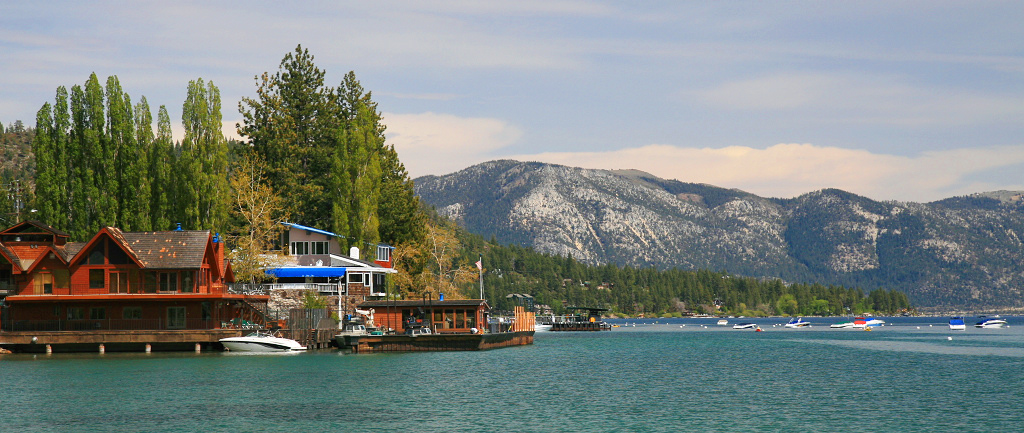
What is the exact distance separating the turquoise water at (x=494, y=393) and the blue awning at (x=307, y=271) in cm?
1607

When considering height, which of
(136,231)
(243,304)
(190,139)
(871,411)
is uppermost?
(190,139)

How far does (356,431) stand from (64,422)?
1330cm

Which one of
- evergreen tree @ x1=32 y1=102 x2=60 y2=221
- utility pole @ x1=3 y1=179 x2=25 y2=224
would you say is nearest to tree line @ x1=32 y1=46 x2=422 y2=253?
evergreen tree @ x1=32 y1=102 x2=60 y2=221

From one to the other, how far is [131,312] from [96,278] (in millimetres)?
4027

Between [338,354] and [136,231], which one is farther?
[136,231]

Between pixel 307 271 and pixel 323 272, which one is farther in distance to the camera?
pixel 307 271

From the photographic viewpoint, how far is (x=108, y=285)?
7794 centimetres

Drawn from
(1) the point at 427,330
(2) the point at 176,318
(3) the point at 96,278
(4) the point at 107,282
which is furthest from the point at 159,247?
(1) the point at 427,330

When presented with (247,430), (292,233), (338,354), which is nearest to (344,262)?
(292,233)

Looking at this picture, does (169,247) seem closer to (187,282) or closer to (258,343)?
(187,282)

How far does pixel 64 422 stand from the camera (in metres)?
40.8

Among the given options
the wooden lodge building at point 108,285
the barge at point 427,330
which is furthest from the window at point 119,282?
the barge at point 427,330

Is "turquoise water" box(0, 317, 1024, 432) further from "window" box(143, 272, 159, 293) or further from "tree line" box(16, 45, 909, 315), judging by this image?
"tree line" box(16, 45, 909, 315)

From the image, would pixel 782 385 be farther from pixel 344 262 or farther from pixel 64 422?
pixel 344 262
